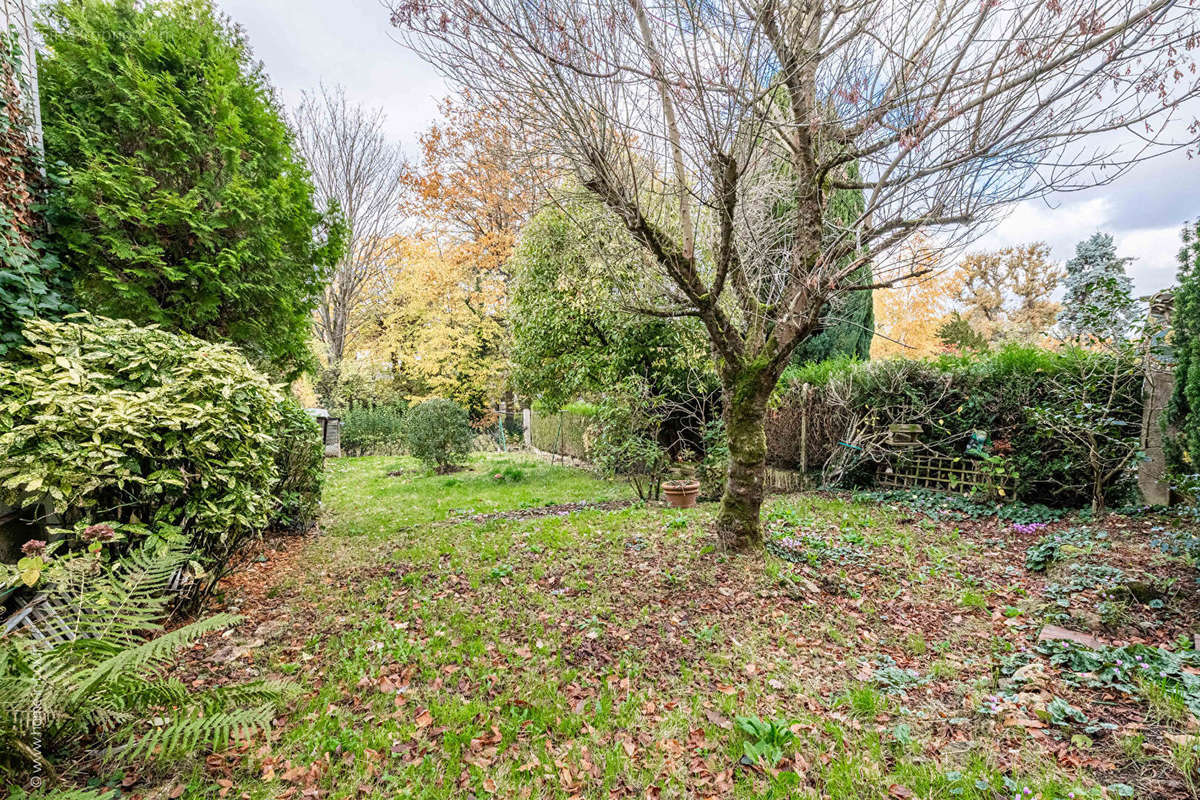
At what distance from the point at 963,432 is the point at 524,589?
6462 mm

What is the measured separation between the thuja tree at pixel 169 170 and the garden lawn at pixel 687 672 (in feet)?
8.26

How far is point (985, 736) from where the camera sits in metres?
2.33

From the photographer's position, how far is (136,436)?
286 cm

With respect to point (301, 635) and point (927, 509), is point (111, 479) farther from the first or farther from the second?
point (927, 509)

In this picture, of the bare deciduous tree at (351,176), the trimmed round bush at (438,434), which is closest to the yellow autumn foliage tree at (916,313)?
the trimmed round bush at (438,434)

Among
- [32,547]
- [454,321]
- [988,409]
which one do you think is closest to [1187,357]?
[988,409]

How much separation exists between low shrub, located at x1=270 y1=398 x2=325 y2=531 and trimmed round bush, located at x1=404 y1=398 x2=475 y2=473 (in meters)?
5.03

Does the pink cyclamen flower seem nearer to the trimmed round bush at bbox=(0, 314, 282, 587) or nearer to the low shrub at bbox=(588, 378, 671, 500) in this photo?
the trimmed round bush at bbox=(0, 314, 282, 587)

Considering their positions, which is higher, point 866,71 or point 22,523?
point 866,71

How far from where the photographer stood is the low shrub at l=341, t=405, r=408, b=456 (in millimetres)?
15766

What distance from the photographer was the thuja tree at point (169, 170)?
3719mm

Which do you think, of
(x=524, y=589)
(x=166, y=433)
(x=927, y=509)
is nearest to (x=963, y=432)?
(x=927, y=509)

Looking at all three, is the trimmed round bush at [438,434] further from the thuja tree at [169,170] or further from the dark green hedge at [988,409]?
the dark green hedge at [988,409]

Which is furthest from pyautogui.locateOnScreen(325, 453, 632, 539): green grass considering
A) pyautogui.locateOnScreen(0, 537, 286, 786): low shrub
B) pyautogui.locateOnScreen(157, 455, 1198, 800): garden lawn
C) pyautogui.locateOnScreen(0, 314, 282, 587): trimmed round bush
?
pyautogui.locateOnScreen(0, 537, 286, 786): low shrub
